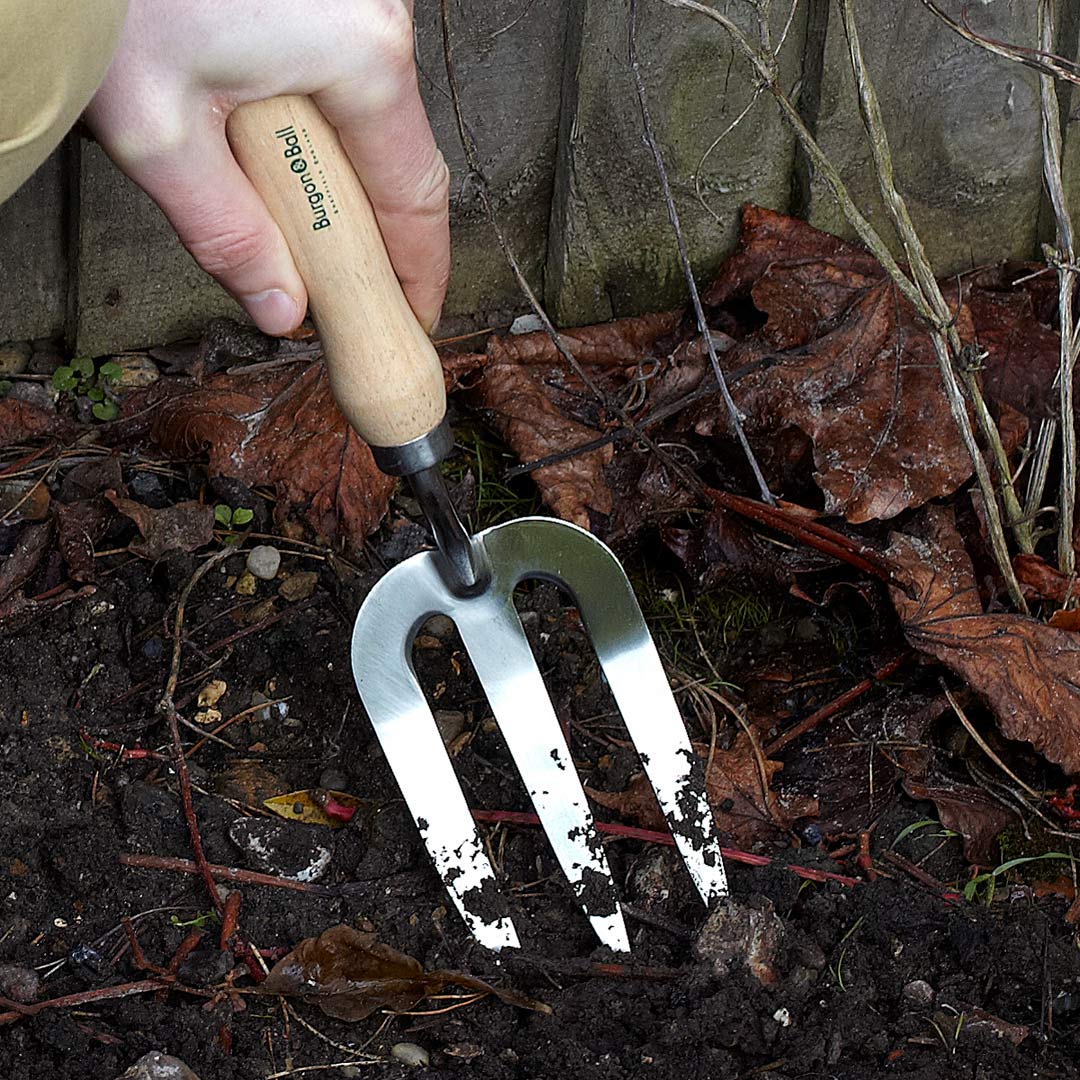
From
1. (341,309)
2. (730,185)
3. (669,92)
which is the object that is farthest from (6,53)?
(730,185)

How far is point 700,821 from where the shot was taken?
72.6 inches

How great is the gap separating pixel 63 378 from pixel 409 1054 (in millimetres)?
1341

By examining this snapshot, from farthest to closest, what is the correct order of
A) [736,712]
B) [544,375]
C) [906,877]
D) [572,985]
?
[544,375] → [736,712] → [906,877] → [572,985]

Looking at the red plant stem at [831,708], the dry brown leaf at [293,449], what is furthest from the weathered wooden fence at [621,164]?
the red plant stem at [831,708]

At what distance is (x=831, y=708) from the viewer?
6.74 ft

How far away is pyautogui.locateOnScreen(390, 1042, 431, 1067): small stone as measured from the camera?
166 centimetres

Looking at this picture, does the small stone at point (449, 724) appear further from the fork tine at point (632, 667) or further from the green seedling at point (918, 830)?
the green seedling at point (918, 830)

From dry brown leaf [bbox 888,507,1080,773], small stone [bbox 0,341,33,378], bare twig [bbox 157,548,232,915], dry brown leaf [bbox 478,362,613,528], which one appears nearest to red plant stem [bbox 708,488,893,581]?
dry brown leaf [bbox 888,507,1080,773]

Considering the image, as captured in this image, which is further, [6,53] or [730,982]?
[730,982]

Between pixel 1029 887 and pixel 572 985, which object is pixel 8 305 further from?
pixel 1029 887

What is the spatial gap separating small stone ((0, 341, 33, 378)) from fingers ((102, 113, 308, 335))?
0.95 meters

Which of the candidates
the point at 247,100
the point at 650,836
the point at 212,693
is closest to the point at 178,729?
the point at 212,693

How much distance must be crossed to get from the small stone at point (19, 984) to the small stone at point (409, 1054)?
1.50ft

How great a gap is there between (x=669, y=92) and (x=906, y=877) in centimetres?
136
